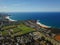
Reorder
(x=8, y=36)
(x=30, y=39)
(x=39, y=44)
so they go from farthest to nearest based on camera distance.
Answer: (x=8, y=36) → (x=30, y=39) → (x=39, y=44)

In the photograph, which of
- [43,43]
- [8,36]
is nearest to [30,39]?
[43,43]

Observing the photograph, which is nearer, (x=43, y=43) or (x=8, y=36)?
(x=43, y=43)

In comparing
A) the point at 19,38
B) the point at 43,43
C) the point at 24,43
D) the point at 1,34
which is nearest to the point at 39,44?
the point at 43,43

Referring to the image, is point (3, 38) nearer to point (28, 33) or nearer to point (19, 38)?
point (19, 38)

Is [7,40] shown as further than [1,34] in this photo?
No

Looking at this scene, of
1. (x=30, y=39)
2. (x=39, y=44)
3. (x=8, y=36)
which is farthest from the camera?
(x=8, y=36)

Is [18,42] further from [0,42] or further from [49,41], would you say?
[49,41]

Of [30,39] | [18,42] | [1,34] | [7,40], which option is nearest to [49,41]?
[30,39]

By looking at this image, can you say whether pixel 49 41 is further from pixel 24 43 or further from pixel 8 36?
pixel 8 36
